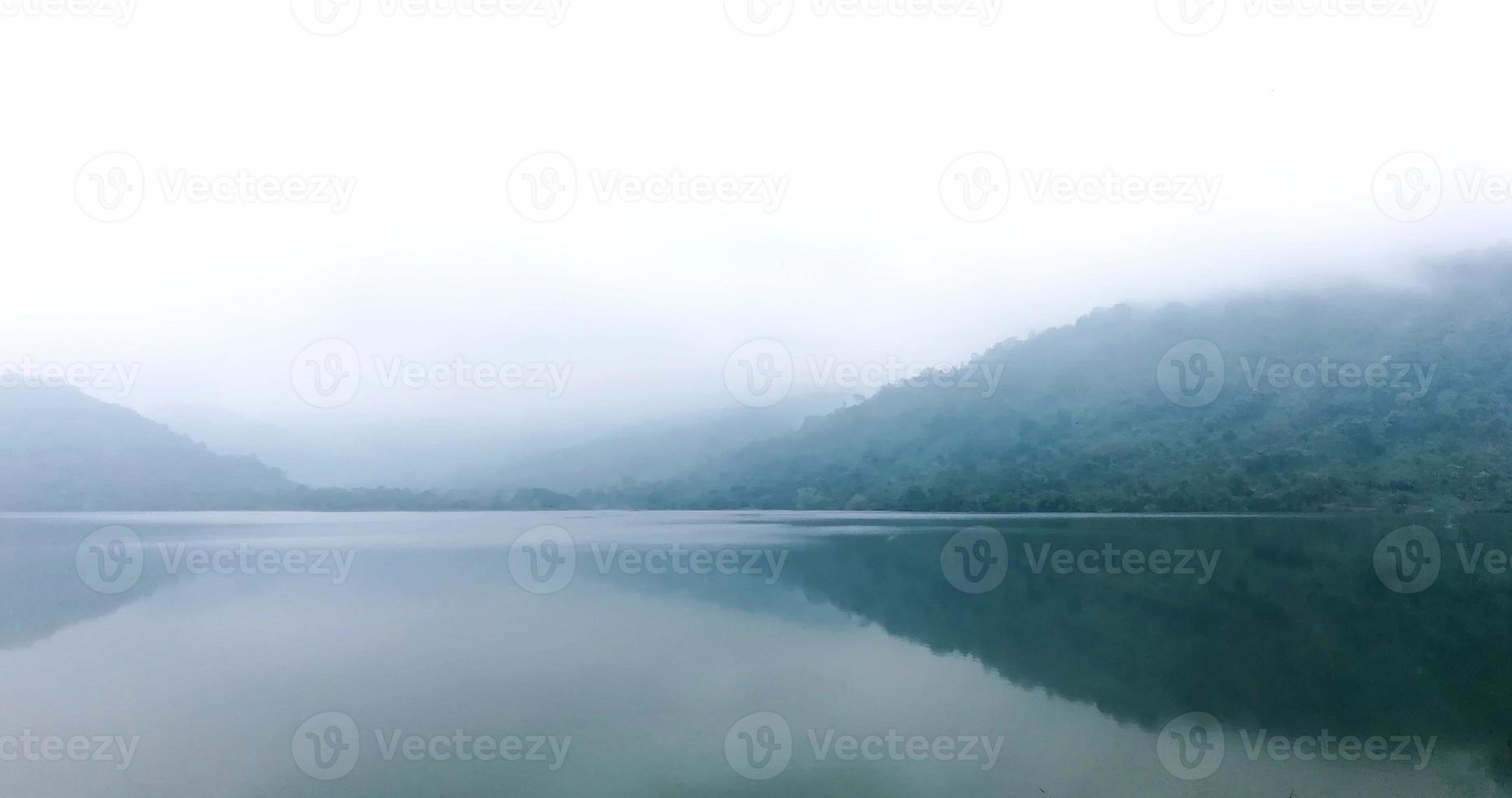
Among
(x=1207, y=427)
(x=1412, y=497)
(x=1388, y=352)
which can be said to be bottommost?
(x=1412, y=497)

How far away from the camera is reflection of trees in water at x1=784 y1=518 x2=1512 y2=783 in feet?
36.5

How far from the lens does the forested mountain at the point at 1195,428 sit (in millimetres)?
64625

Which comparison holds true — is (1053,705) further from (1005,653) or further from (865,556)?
(865,556)

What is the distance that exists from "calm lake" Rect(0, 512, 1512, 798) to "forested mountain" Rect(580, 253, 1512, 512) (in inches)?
1628

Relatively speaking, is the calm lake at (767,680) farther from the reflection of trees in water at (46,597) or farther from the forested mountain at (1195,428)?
Answer: the forested mountain at (1195,428)

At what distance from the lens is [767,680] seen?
1262 cm

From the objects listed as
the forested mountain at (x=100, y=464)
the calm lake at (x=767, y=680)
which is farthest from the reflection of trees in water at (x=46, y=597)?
the forested mountain at (x=100, y=464)

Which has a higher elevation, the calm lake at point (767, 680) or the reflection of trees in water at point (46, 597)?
the reflection of trees in water at point (46, 597)

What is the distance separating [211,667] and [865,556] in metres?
22.5

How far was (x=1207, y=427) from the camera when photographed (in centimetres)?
7962

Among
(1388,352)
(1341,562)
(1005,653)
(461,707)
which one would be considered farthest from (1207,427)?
A: (461,707)

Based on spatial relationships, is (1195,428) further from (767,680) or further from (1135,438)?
(767,680)

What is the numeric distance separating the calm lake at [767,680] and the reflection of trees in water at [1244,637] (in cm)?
9

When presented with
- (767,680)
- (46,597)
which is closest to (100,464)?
(46,597)
